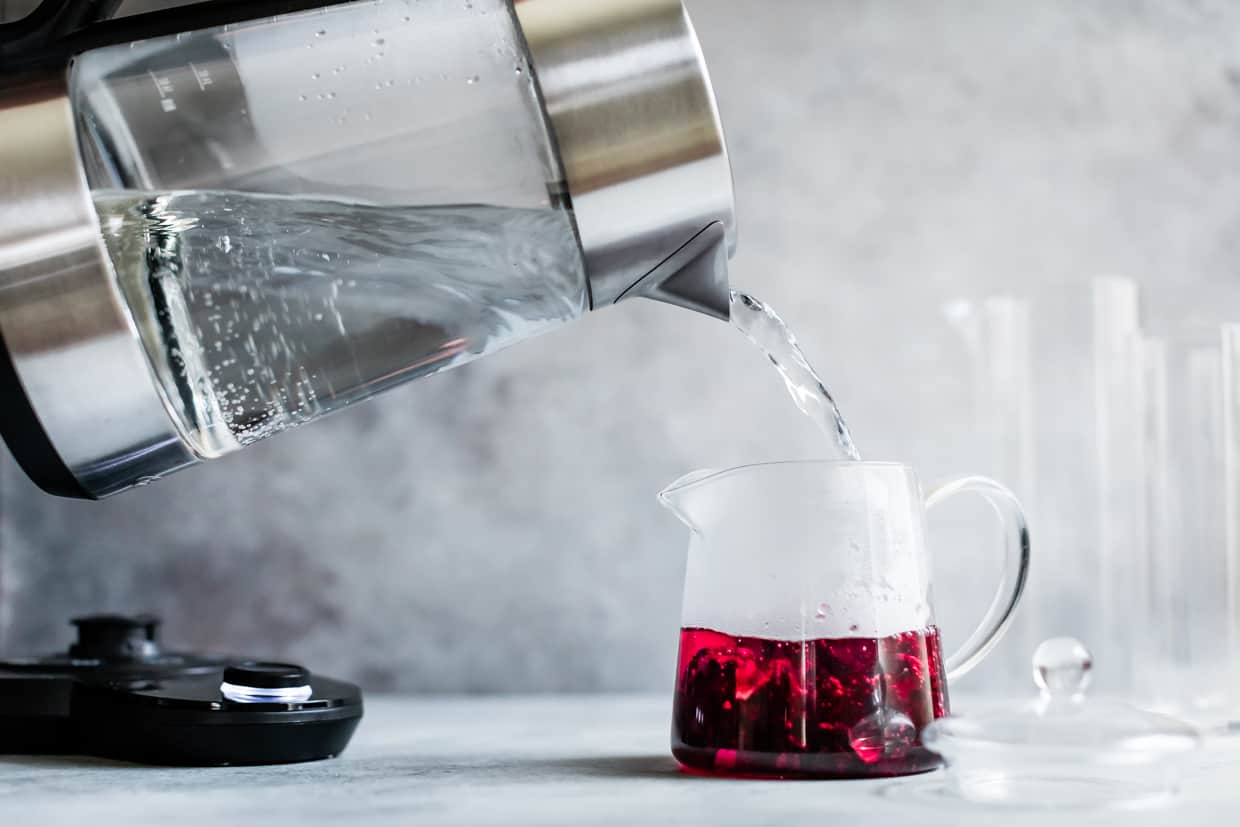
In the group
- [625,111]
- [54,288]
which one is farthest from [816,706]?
[54,288]

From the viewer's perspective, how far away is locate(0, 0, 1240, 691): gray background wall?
1.08m

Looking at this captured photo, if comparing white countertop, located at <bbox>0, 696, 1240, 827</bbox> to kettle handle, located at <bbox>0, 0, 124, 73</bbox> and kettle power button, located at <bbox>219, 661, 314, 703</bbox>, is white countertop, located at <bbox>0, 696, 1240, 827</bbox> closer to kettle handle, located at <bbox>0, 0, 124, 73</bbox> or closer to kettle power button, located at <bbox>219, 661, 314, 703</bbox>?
kettle power button, located at <bbox>219, 661, 314, 703</bbox>

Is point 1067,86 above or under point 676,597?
above

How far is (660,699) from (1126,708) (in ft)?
1.72

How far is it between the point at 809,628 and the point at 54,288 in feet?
1.26

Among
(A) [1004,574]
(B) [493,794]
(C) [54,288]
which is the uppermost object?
(C) [54,288]

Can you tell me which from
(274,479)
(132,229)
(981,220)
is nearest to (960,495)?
(981,220)

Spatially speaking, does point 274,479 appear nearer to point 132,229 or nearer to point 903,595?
point 132,229

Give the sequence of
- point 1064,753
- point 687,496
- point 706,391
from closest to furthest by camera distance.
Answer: point 1064,753, point 687,496, point 706,391

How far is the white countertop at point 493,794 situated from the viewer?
0.53 meters

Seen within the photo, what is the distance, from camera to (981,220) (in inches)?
42.8

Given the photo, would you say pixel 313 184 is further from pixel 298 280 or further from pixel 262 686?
pixel 262 686

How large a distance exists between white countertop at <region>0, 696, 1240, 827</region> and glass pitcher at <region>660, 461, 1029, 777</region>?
0.02 m

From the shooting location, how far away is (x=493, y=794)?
596 millimetres
